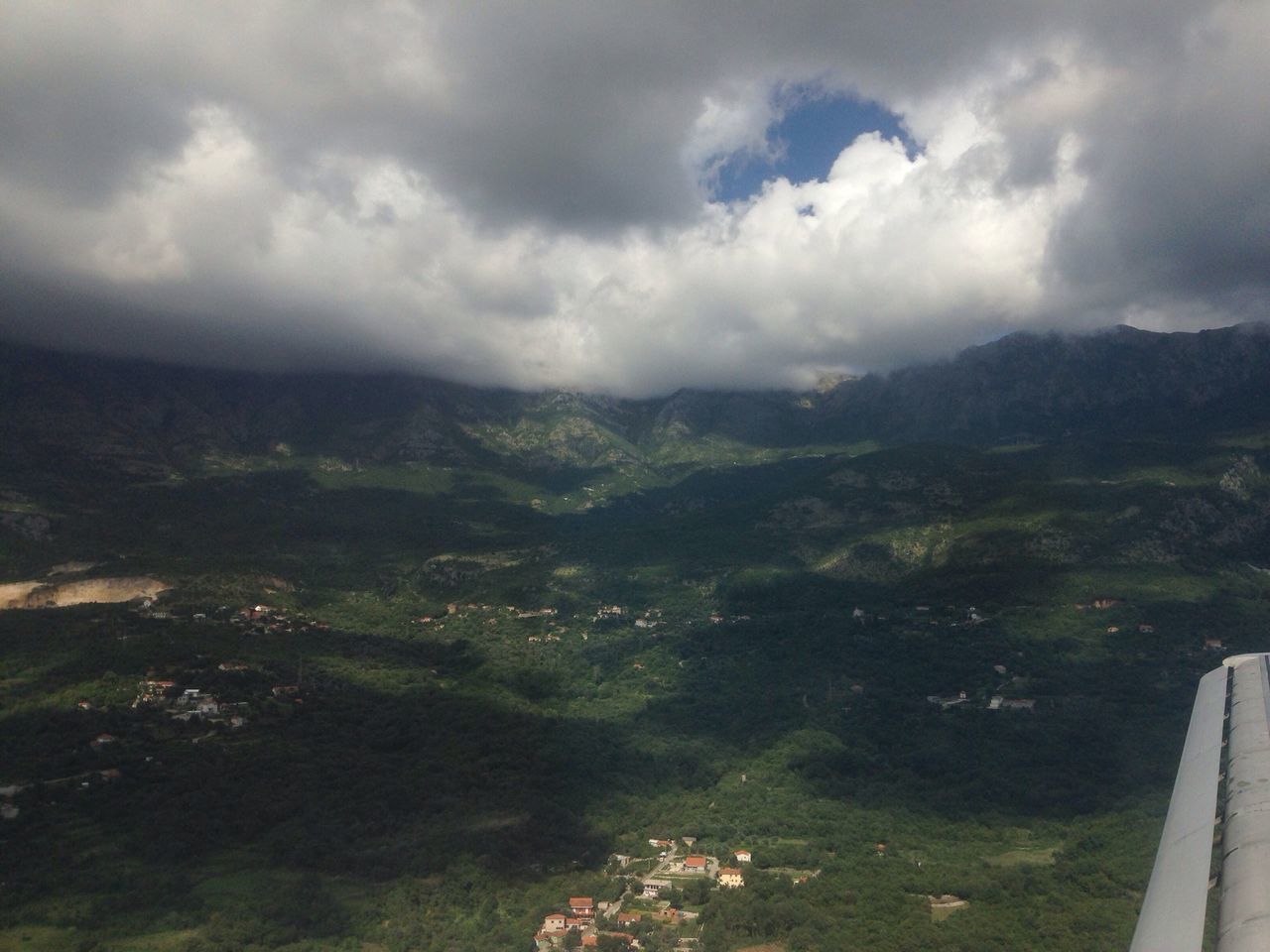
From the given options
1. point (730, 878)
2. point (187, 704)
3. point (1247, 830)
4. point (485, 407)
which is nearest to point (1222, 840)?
point (1247, 830)

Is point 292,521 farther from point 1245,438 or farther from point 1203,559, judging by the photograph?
point 1245,438

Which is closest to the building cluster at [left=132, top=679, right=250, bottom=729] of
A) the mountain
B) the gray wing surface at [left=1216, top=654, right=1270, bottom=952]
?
the gray wing surface at [left=1216, top=654, right=1270, bottom=952]

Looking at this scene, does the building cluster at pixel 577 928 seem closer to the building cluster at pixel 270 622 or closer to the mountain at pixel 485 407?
the building cluster at pixel 270 622

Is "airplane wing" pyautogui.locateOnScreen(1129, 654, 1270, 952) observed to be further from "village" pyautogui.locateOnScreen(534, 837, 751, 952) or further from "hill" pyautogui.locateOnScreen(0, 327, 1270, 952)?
"village" pyautogui.locateOnScreen(534, 837, 751, 952)

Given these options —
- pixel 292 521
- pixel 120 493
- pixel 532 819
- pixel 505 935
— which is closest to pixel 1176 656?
pixel 532 819

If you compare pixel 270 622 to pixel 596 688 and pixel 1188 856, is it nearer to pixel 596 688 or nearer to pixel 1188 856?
pixel 596 688

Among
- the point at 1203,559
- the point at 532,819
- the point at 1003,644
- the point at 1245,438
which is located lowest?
the point at 532,819
